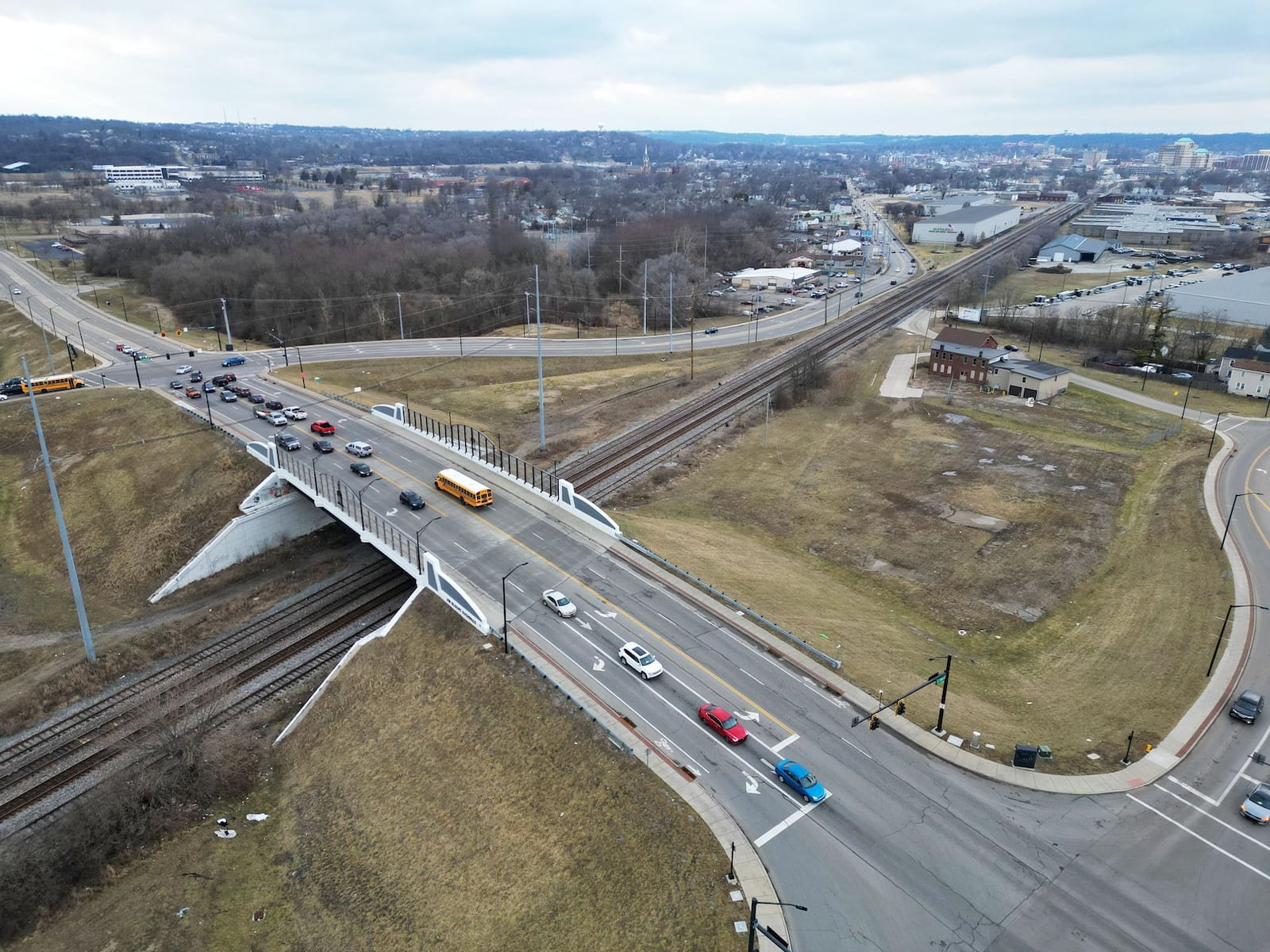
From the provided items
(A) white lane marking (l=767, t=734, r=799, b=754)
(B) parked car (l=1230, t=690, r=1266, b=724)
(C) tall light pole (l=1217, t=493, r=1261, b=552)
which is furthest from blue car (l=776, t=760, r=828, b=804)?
(C) tall light pole (l=1217, t=493, r=1261, b=552)

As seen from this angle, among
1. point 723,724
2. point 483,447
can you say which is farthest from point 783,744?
point 483,447

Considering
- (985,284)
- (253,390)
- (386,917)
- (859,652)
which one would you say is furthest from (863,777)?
(985,284)

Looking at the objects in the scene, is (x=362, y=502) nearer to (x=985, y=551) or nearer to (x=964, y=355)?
(x=985, y=551)

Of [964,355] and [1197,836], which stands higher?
[964,355]

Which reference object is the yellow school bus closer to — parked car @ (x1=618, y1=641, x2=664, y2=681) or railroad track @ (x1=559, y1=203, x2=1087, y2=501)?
railroad track @ (x1=559, y1=203, x2=1087, y2=501)

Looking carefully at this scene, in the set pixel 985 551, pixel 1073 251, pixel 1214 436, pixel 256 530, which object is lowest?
pixel 256 530

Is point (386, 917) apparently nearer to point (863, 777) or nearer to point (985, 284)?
point (863, 777)

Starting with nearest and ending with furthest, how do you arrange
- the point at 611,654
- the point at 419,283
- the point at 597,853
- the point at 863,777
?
the point at 597,853, the point at 863,777, the point at 611,654, the point at 419,283
